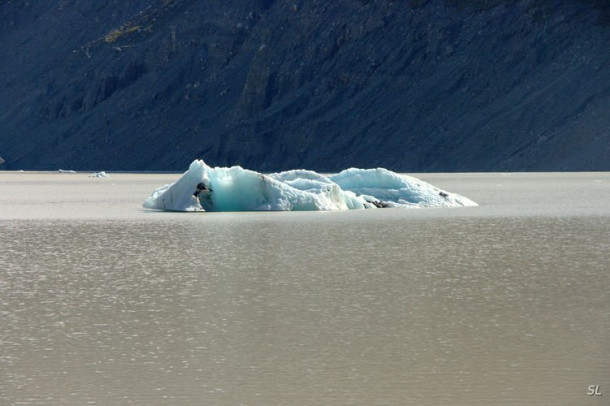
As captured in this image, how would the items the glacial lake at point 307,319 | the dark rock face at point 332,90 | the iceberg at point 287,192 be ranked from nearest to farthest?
the glacial lake at point 307,319, the iceberg at point 287,192, the dark rock face at point 332,90

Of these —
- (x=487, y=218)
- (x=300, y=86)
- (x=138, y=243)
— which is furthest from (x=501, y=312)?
(x=300, y=86)

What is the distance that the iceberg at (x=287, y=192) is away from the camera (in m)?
40.9

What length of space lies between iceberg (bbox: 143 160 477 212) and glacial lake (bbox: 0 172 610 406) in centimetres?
1168

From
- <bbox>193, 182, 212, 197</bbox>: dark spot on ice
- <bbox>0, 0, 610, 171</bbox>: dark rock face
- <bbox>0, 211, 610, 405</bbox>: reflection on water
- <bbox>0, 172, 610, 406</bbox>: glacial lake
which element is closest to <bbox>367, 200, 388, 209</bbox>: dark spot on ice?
<bbox>193, 182, 212, 197</bbox>: dark spot on ice

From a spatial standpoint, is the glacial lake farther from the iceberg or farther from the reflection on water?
the iceberg

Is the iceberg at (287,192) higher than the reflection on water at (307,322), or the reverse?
the iceberg at (287,192)

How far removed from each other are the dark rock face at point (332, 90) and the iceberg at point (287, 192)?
6683 cm

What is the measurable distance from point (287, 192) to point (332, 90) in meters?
99.8

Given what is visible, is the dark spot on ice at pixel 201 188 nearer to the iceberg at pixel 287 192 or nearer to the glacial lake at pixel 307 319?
the iceberg at pixel 287 192

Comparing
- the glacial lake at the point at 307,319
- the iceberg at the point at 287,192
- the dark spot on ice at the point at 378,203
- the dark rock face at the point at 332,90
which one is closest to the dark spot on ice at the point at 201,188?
the iceberg at the point at 287,192

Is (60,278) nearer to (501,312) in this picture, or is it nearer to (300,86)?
(501,312)

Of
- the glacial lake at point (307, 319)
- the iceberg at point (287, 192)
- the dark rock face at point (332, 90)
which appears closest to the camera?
the glacial lake at point (307, 319)

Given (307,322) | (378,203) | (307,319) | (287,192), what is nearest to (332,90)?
(378,203)

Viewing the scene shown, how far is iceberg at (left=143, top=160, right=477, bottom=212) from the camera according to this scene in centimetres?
4088
